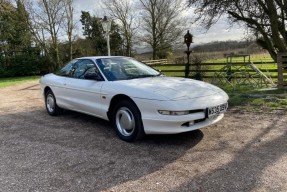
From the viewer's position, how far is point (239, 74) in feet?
38.0

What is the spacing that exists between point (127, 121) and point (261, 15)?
9.11 meters

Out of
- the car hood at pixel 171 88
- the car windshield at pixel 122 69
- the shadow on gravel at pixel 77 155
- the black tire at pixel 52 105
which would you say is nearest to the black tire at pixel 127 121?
the shadow on gravel at pixel 77 155

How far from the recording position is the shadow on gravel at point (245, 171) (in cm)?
322

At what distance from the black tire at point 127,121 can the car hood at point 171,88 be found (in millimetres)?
289

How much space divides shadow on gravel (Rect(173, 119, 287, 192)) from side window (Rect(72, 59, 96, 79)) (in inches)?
124

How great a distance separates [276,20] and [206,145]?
8.40 meters

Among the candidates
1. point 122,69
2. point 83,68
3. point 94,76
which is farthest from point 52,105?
point 122,69

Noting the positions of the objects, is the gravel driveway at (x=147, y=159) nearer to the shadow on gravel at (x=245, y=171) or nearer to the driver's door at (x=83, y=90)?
the shadow on gravel at (x=245, y=171)

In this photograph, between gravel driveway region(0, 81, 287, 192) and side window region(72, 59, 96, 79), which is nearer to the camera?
gravel driveway region(0, 81, 287, 192)

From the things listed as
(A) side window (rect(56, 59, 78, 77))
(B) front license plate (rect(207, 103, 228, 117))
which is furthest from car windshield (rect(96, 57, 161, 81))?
(B) front license plate (rect(207, 103, 228, 117))

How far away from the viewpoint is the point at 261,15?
11.6m

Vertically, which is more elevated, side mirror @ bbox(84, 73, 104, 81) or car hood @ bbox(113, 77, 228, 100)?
side mirror @ bbox(84, 73, 104, 81)

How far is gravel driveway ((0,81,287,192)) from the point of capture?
3.38 metres

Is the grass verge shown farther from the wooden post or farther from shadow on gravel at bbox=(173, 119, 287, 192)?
shadow on gravel at bbox=(173, 119, 287, 192)
